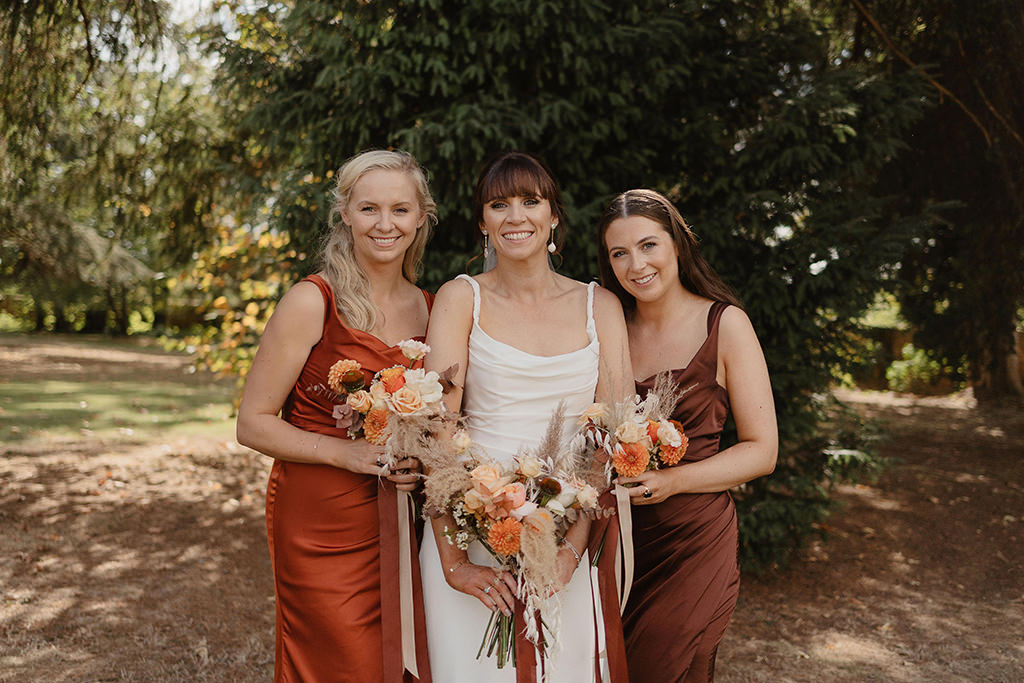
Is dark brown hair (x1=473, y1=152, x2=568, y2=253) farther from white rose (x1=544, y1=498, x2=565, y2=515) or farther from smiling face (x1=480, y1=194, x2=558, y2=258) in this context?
white rose (x1=544, y1=498, x2=565, y2=515)

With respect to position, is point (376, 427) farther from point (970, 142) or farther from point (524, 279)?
point (970, 142)

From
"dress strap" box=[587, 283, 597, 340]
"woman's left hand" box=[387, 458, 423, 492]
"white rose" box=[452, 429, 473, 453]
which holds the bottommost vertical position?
"woman's left hand" box=[387, 458, 423, 492]

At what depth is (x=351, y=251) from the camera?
3.04 m

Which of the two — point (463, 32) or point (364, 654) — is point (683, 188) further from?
point (364, 654)

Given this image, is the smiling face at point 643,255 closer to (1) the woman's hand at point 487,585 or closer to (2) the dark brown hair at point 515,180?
(2) the dark brown hair at point 515,180

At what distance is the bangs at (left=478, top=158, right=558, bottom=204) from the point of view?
2.69m

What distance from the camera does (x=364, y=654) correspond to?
2.78 m

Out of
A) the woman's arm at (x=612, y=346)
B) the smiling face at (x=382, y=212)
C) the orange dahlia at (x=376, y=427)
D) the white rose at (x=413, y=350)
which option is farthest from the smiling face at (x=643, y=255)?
the orange dahlia at (x=376, y=427)

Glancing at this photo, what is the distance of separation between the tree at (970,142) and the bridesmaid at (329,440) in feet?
12.4

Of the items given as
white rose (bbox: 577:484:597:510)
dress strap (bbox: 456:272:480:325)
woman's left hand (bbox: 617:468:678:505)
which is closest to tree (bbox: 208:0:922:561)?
dress strap (bbox: 456:272:480:325)

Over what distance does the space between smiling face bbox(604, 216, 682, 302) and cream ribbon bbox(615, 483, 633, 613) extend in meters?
0.81

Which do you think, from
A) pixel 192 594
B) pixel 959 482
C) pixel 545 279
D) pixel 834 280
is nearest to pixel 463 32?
pixel 545 279

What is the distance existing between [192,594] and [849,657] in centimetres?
453

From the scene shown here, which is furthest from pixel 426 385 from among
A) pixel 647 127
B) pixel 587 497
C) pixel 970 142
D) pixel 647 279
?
pixel 970 142
